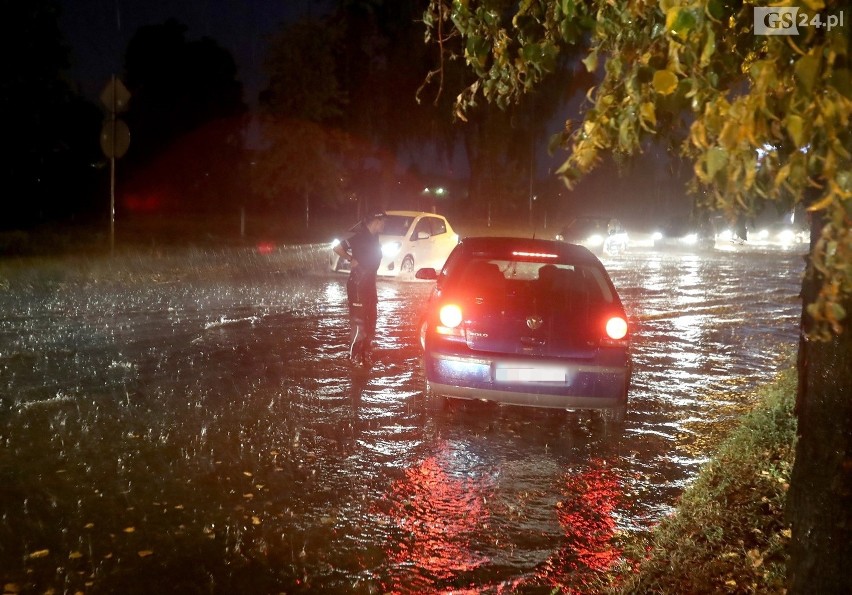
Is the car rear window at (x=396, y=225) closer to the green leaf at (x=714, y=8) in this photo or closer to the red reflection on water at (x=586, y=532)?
the red reflection on water at (x=586, y=532)

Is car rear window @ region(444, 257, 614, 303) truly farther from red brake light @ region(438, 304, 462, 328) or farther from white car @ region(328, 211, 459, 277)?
white car @ region(328, 211, 459, 277)

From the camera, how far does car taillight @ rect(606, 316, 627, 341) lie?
22.8 feet

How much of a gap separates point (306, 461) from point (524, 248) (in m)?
2.62

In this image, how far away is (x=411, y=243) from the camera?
19547mm

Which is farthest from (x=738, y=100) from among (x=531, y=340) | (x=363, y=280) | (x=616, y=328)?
(x=363, y=280)

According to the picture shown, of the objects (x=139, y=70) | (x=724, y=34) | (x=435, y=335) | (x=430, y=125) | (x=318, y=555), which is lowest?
(x=318, y=555)

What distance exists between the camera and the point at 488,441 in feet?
22.5

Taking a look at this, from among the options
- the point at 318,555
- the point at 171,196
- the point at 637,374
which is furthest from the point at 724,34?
the point at 171,196

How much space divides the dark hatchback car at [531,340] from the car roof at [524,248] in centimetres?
1

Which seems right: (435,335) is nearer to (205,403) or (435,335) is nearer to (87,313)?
(205,403)

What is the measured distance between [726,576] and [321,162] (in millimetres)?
29598

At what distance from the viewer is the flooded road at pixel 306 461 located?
441 cm

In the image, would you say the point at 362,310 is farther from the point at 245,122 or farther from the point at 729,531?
the point at 245,122

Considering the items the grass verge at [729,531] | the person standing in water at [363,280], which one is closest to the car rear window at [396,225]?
the person standing in water at [363,280]
